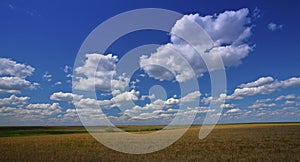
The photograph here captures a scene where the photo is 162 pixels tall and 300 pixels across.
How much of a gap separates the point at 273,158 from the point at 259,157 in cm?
86

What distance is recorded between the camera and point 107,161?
51.9ft

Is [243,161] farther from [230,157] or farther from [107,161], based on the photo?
[107,161]

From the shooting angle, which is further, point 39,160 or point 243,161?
point 39,160

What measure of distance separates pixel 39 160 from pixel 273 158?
13.6 meters

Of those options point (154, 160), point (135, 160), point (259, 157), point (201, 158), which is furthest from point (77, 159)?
point (259, 157)

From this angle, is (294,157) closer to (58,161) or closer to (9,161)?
(58,161)

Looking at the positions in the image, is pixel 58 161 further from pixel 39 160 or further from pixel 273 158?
pixel 273 158

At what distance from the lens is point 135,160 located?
16.1 m

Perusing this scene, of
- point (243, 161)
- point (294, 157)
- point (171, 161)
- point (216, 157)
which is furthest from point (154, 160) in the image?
point (294, 157)

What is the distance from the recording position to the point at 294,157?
15.5m

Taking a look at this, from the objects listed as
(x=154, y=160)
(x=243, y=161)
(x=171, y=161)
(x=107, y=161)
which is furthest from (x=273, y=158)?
(x=107, y=161)

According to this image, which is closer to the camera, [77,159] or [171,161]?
[171,161]

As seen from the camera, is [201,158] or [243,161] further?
[201,158]

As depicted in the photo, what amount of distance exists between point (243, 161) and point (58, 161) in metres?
10.5
